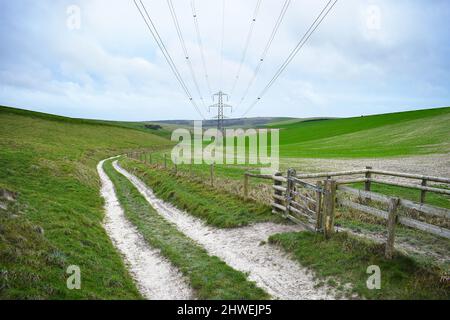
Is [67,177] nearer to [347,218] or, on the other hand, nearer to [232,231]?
[232,231]

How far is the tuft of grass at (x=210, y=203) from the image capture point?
1429cm

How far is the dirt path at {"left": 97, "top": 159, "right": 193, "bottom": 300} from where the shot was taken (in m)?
8.45

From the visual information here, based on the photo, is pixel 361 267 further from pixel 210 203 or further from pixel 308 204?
pixel 210 203

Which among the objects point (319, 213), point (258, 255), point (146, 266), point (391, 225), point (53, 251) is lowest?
point (146, 266)

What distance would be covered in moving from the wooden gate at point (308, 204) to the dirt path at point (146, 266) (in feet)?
17.7

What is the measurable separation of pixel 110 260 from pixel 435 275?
972 centimetres

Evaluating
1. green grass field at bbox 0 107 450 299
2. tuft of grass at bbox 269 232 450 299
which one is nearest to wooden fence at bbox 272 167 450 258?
tuft of grass at bbox 269 232 450 299

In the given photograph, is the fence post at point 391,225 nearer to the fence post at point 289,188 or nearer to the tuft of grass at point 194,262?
the tuft of grass at point 194,262

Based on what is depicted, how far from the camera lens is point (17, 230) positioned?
9.31 m

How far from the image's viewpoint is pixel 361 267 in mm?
8250

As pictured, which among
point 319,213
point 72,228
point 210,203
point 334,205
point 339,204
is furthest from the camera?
point 210,203

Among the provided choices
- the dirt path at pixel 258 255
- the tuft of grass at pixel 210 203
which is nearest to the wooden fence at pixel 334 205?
the dirt path at pixel 258 255

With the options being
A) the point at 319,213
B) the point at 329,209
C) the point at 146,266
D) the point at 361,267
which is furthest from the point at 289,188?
the point at 146,266

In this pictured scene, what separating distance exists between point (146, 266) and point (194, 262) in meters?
1.72
